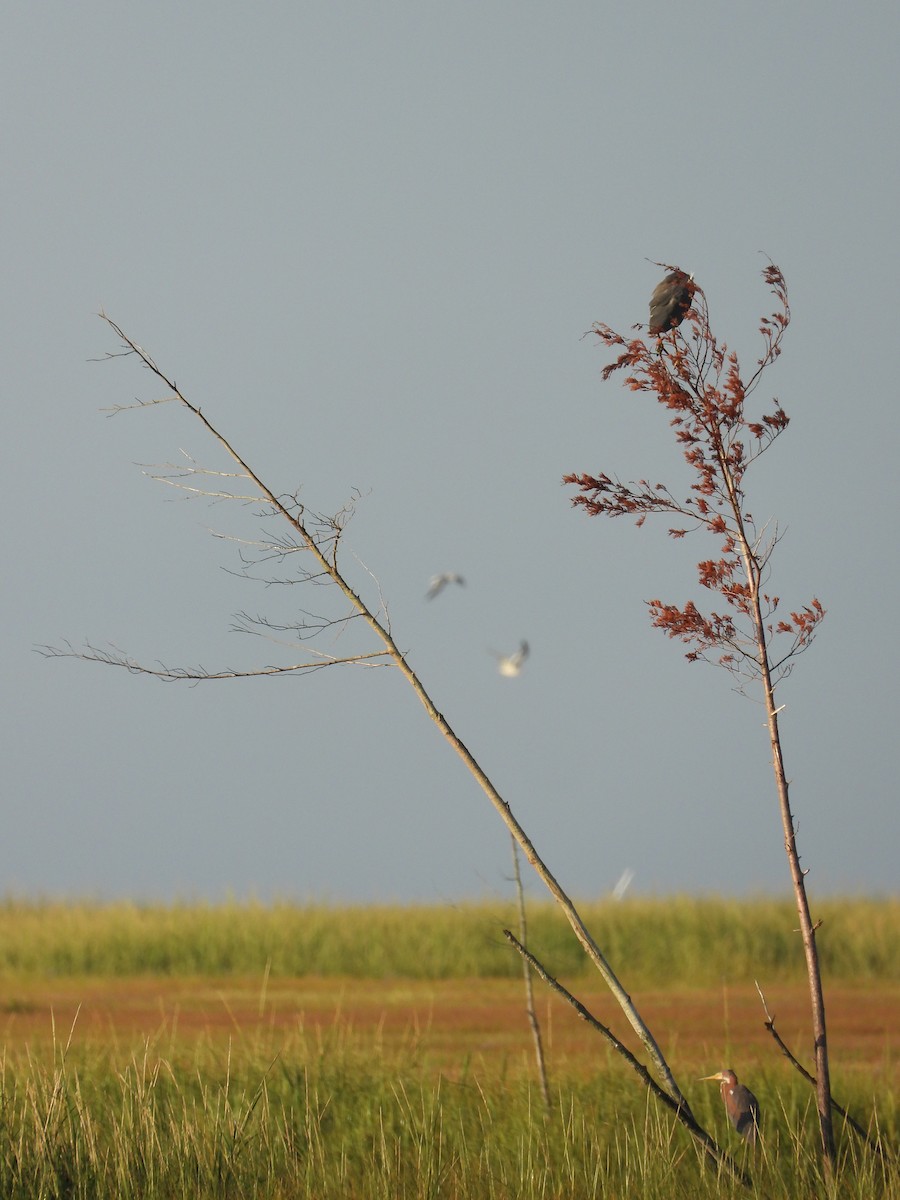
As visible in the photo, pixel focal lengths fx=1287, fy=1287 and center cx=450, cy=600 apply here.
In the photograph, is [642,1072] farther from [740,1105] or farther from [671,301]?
[671,301]

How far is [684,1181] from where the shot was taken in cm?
521

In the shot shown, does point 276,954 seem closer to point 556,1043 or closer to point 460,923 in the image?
point 460,923

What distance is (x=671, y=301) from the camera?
491cm

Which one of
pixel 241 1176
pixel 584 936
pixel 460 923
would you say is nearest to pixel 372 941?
pixel 460 923

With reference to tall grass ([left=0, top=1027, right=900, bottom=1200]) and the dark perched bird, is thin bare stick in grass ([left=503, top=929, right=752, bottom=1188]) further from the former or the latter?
the dark perched bird

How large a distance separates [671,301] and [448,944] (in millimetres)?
13279

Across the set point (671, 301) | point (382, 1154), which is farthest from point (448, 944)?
point (671, 301)

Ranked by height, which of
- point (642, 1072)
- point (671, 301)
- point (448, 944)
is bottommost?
point (448, 944)

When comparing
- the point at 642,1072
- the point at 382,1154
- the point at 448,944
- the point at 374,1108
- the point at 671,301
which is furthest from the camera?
the point at 448,944

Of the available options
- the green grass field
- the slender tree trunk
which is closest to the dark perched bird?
the slender tree trunk

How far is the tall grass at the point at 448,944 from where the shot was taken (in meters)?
16.3

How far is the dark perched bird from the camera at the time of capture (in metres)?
4.91

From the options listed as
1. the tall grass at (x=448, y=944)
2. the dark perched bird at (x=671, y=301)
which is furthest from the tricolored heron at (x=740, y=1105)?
the tall grass at (x=448, y=944)

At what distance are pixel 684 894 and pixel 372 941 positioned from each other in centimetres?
476
